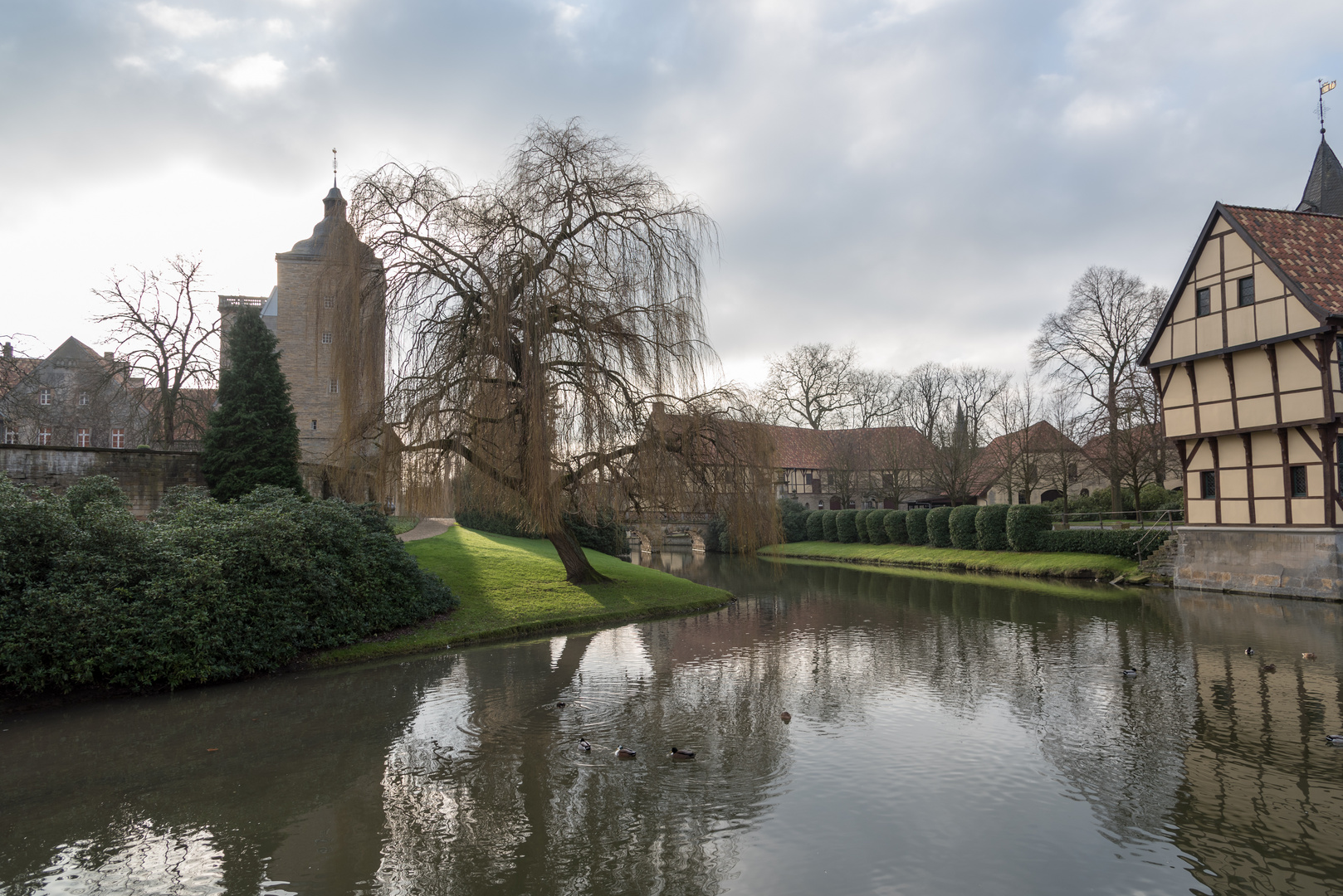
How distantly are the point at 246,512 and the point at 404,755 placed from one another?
7408 millimetres

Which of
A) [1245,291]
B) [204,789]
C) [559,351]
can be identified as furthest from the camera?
[1245,291]

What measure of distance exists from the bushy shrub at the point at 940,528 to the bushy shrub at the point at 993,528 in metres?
2.81

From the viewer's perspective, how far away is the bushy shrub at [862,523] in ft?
148

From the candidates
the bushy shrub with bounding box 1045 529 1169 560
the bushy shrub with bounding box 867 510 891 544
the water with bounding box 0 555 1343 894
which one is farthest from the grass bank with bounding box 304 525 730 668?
the bushy shrub with bounding box 867 510 891 544

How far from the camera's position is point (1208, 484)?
982 inches

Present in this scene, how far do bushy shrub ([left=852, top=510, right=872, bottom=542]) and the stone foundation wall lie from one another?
798 inches

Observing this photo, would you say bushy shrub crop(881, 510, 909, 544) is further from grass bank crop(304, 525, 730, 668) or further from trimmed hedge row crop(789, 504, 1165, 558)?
grass bank crop(304, 525, 730, 668)

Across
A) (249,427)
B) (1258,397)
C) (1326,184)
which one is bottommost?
(249,427)

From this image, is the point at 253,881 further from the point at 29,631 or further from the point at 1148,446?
the point at 1148,446

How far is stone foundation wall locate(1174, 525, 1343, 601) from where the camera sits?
2089 centimetres

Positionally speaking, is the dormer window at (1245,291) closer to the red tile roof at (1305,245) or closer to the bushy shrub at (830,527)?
the red tile roof at (1305,245)

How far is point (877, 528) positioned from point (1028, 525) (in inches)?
455

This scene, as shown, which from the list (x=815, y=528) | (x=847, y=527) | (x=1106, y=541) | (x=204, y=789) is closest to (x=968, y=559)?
(x=1106, y=541)

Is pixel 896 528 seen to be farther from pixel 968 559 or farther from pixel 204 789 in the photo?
pixel 204 789
